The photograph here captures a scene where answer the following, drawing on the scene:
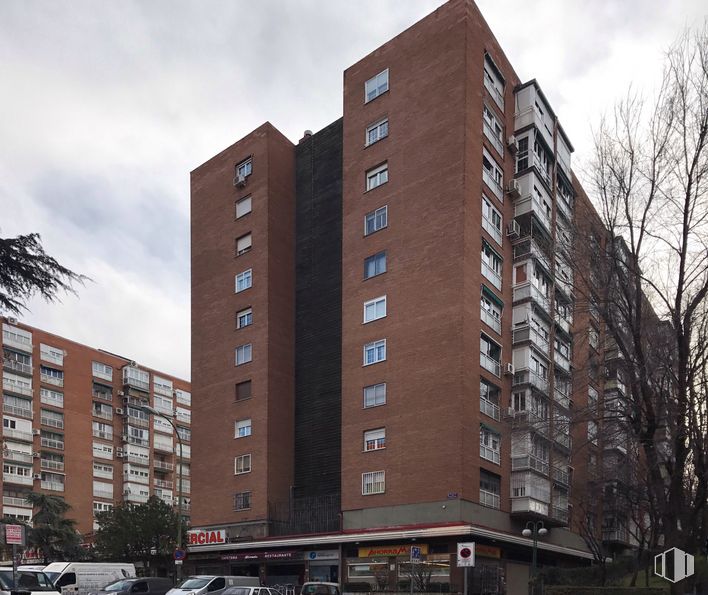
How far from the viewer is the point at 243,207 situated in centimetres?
4669

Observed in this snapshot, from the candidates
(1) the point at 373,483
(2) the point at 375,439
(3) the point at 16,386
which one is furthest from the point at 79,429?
(1) the point at 373,483

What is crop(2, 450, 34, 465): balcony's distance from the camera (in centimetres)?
7006

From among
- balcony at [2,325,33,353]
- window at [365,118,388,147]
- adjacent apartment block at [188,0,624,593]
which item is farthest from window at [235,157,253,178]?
balcony at [2,325,33,353]

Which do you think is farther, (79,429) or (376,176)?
(79,429)

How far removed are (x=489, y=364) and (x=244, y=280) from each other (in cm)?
1523

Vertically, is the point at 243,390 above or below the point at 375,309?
below

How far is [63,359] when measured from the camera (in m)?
78.1

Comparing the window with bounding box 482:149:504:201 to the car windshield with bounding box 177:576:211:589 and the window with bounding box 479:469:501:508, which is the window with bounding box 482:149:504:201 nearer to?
the window with bounding box 479:469:501:508

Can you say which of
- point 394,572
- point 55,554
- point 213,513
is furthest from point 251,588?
point 55,554

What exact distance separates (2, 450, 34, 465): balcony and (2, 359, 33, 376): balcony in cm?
715

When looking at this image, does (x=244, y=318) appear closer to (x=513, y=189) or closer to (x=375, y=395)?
(x=375, y=395)

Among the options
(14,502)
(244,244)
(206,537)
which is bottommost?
(14,502)

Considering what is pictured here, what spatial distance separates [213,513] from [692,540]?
28.0 meters

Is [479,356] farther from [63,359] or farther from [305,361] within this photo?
[63,359]
